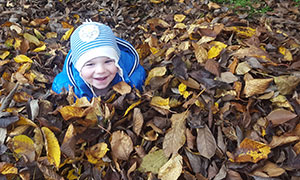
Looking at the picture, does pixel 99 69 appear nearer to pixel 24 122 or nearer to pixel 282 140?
pixel 24 122

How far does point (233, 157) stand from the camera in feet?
5.01

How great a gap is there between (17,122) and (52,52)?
3.95 feet

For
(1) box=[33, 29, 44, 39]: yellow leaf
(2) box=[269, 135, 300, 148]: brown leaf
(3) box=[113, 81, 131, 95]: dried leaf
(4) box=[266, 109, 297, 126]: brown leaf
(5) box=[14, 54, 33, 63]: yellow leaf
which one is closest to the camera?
(2) box=[269, 135, 300, 148]: brown leaf

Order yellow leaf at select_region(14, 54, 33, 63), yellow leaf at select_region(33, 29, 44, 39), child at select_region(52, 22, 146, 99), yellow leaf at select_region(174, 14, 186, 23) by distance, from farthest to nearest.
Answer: yellow leaf at select_region(174, 14, 186, 23) → yellow leaf at select_region(33, 29, 44, 39) → yellow leaf at select_region(14, 54, 33, 63) → child at select_region(52, 22, 146, 99)

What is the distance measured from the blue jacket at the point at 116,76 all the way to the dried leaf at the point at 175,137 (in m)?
0.51

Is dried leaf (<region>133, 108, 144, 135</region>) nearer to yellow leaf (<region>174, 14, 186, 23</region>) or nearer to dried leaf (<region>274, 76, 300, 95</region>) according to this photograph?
dried leaf (<region>274, 76, 300, 95</region>)

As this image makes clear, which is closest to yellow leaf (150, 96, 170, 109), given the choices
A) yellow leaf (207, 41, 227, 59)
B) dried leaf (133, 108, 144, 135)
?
dried leaf (133, 108, 144, 135)

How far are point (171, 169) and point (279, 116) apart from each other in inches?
30.4

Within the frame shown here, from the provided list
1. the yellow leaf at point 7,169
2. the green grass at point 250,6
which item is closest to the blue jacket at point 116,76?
the yellow leaf at point 7,169

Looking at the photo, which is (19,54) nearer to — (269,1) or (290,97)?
(290,97)

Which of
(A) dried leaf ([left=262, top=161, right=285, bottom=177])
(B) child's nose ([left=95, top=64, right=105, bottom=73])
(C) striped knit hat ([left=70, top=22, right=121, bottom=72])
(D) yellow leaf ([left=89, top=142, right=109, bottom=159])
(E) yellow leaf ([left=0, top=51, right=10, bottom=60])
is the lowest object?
(A) dried leaf ([left=262, top=161, right=285, bottom=177])

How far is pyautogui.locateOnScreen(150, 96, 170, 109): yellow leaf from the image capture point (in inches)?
71.5

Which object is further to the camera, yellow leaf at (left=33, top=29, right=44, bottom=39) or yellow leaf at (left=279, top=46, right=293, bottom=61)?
yellow leaf at (left=33, top=29, right=44, bottom=39)

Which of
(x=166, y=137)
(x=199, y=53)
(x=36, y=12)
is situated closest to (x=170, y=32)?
(x=199, y=53)
